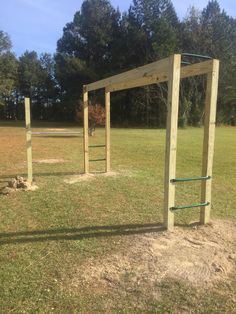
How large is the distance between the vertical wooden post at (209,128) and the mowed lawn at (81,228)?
395 millimetres

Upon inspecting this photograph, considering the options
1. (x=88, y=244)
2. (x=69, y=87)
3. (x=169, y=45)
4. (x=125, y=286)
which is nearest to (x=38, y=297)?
(x=125, y=286)

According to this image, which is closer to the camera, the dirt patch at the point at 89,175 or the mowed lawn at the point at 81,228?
the mowed lawn at the point at 81,228

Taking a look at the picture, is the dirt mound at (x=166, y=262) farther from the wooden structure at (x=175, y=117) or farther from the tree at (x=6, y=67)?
the tree at (x=6, y=67)

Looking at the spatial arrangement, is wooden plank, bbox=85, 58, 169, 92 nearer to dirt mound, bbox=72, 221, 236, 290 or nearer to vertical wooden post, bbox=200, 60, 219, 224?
vertical wooden post, bbox=200, 60, 219, 224

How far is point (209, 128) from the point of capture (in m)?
4.37

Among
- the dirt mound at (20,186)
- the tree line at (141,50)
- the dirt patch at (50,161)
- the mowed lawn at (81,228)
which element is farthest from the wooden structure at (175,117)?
the tree line at (141,50)

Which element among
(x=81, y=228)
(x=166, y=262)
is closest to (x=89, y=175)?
(x=81, y=228)

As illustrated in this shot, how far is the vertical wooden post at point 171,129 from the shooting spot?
404 cm

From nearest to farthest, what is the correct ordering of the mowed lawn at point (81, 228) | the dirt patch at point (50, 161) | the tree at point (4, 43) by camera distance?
the mowed lawn at point (81, 228), the dirt patch at point (50, 161), the tree at point (4, 43)

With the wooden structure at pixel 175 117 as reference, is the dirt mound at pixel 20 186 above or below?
below

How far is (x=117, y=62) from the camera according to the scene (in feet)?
109

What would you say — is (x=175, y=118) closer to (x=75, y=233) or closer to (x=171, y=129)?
(x=171, y=129)

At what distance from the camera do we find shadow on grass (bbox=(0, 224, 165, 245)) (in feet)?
13.3

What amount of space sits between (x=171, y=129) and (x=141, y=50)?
30.4m
